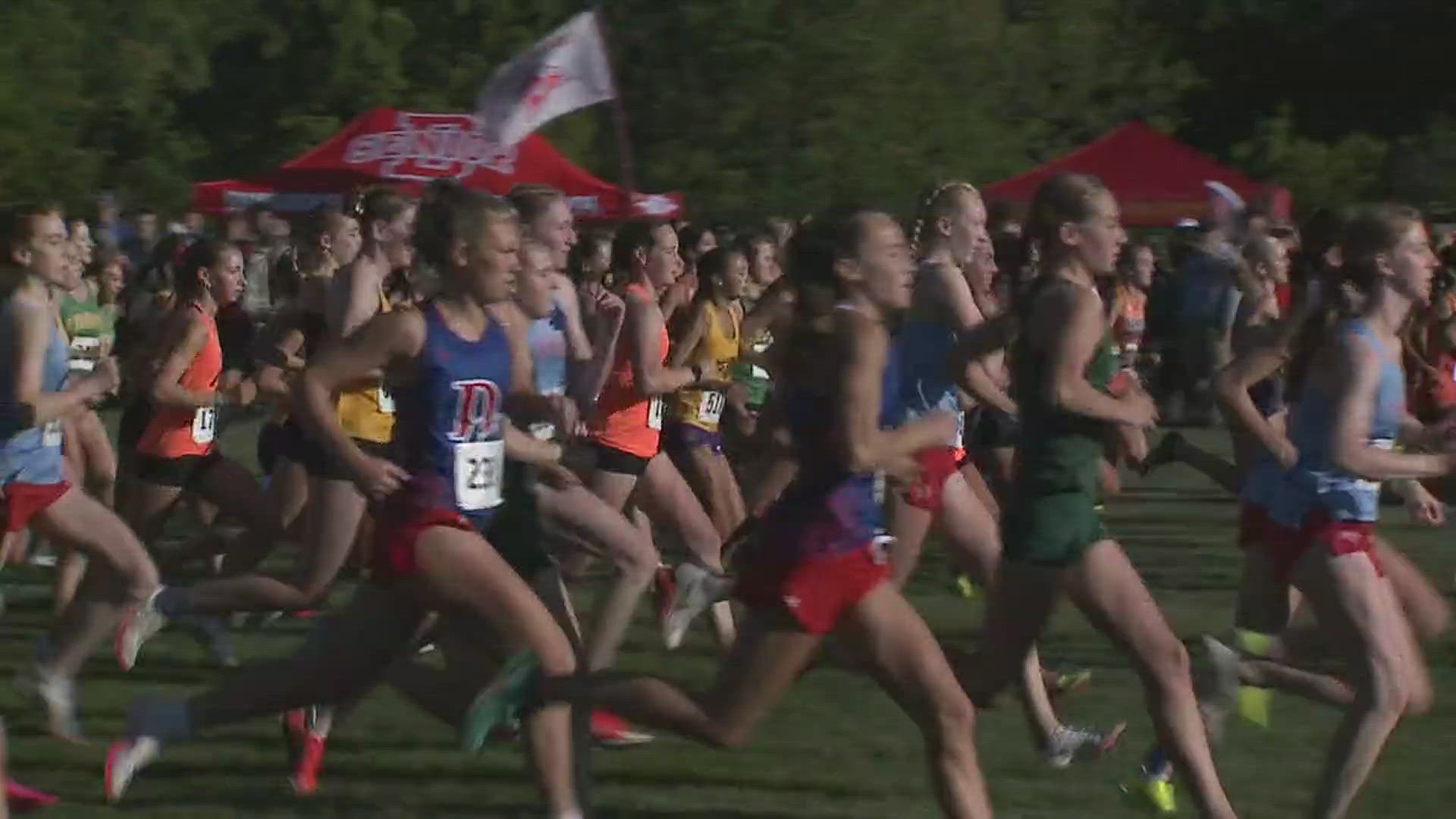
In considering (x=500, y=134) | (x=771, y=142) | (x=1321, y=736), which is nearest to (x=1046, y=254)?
(x=1321, y=736)

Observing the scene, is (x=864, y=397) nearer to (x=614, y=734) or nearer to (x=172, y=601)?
(x=614, y=734)

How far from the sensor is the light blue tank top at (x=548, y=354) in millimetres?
8492

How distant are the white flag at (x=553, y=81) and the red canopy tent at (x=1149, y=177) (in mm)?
10499

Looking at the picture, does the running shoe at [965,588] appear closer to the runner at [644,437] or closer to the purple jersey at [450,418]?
the runner at [644,437]

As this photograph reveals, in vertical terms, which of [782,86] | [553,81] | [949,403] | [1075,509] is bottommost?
[782,86]

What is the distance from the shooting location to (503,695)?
6359mm

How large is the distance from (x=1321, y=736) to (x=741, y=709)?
3.37 m

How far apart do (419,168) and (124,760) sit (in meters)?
17.5

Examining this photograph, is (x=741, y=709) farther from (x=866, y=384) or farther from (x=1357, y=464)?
(x=1357, y=464)

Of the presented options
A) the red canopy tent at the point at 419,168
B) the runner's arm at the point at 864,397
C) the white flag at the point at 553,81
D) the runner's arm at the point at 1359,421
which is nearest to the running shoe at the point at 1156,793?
the runner's arm at the point at 1359,421

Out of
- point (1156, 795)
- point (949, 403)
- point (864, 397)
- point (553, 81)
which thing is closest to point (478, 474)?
point (864, 397)

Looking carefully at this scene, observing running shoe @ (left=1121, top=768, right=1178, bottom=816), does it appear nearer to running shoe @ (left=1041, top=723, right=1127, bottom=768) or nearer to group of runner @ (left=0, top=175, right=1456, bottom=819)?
group of runner @ (left=0, top=175, right=1456, bottom=819)

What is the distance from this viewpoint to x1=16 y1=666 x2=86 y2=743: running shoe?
8516mm

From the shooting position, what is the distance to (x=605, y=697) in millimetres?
6363
